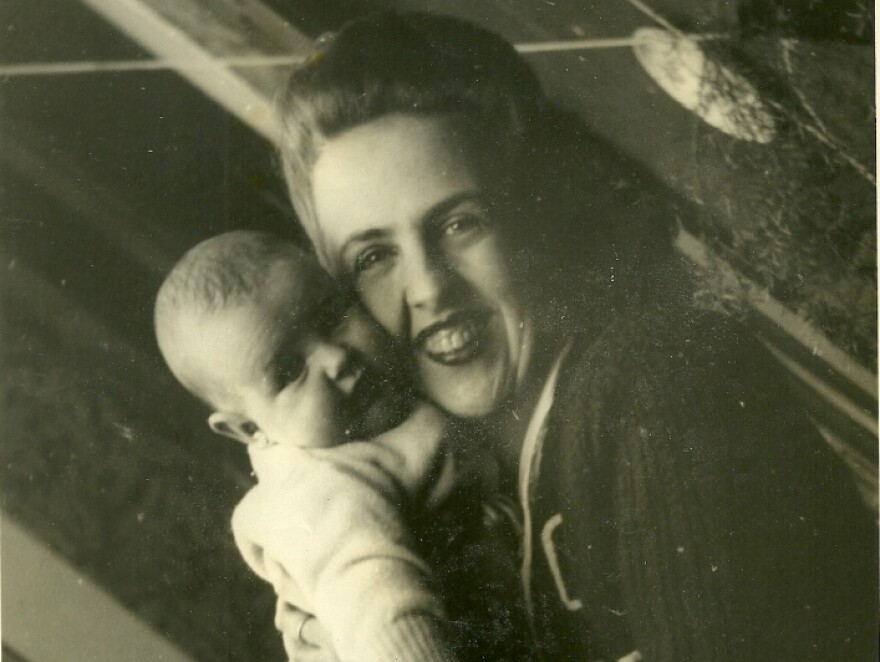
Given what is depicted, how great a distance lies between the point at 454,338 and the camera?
53.2 inches

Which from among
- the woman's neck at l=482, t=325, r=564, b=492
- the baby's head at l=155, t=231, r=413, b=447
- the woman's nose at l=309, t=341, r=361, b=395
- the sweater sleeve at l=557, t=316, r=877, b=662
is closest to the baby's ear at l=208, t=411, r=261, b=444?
the baby's head at l=155, t=231, r=413, b=447

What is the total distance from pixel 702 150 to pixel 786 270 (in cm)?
24

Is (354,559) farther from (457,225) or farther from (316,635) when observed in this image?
(457,225)

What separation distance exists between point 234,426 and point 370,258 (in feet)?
1.09

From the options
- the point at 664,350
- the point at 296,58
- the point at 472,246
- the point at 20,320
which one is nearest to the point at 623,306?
the point at 664,350

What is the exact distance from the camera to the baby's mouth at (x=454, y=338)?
1.35 metres

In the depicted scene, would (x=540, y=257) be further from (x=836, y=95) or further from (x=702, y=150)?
(x=836, y=95)

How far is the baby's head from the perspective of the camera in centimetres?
132

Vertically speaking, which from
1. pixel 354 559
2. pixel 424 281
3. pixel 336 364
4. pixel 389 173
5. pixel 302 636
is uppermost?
pixel 389 173

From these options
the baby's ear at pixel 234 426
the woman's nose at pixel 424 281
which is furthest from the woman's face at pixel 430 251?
the baby's ear at pixel 234 426

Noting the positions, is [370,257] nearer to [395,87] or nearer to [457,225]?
[457,225]

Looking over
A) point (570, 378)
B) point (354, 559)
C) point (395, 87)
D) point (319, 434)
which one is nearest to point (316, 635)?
point (354, 559)

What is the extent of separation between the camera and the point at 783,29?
4.70 feet

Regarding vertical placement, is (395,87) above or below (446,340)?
above
